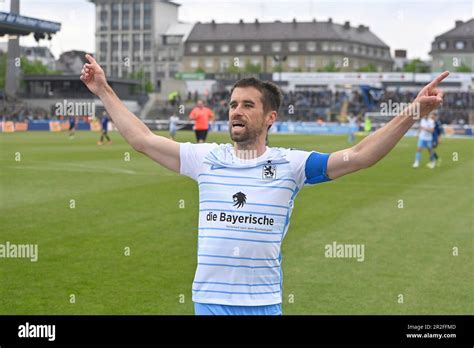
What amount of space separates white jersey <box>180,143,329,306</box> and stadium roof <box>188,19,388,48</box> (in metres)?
131

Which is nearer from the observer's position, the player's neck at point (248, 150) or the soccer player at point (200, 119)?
the player's neck at point (248, 150)

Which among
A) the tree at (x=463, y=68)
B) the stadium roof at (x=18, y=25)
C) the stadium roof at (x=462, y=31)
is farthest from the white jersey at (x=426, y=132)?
the stadium roof at (x=462, y=31)

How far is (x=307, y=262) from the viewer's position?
12320mm

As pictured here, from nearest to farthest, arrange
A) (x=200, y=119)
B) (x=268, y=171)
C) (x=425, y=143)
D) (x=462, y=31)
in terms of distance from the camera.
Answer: (x=268, y=171)
(x=425, y=143)
(x=200, y=119)
(x=462, y=31)

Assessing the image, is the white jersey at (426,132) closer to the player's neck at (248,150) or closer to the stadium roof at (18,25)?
the stadium roof at (18,25)

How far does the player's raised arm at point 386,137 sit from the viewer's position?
469 cm

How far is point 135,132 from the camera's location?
5.31 metres

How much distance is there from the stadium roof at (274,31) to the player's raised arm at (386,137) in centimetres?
13107

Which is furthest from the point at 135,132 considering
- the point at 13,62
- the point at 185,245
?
the point at 13,62

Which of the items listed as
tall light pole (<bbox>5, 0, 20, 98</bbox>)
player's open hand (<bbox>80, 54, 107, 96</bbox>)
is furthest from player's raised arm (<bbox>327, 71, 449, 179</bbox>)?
tall light pole (<bbox>5, 0, 20, 98</bbox>)

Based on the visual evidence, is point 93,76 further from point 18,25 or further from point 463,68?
point 463,68

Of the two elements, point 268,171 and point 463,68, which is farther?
point 463,68

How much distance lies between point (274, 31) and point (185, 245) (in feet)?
409
